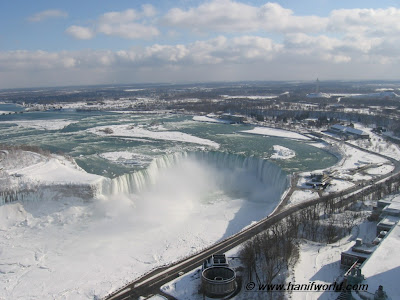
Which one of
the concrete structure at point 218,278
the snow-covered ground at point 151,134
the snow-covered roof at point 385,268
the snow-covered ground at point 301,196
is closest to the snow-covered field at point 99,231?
the snow-covered ground at point 301,196

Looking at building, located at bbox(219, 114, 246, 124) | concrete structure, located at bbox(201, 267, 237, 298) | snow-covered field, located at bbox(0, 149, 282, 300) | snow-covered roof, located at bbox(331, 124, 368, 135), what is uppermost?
building, located at bbox(219, 114, 246, 124)

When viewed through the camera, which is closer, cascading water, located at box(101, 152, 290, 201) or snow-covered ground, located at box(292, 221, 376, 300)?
snow-covered ground, located at box(292, 221, 376, 300)

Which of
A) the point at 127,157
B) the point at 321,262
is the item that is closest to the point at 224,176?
the point at 127,157

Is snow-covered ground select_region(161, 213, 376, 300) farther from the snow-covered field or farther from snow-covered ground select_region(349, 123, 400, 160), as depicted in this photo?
snow-covered ground select_region(349, 123, 400, 160)

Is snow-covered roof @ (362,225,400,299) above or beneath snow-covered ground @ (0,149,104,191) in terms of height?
beneath

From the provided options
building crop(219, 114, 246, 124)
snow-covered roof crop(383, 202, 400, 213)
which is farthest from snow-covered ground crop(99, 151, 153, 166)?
building crop(219, 114, 246, 124)

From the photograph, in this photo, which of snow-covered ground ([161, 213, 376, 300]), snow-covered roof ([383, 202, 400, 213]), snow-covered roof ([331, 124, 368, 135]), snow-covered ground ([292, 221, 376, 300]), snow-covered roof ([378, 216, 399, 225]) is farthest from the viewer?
snow-covered roof ([331, 124, 368, 135])
